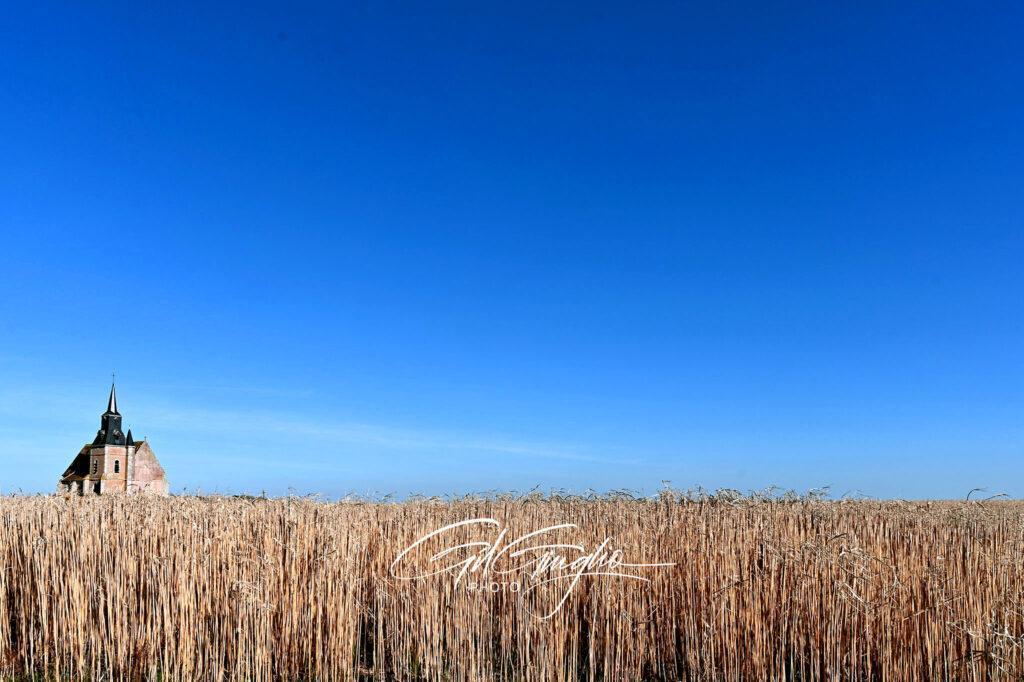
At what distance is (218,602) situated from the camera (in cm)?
492

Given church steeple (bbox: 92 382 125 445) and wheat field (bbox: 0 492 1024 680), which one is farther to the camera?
church steeple (bbox: 92 382 125 445)

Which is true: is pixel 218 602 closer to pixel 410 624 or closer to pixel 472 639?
pixel 410 624

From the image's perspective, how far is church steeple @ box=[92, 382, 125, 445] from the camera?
50.1m

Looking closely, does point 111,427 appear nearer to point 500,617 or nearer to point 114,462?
point 114,462

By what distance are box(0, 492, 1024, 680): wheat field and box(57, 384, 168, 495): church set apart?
46716mm

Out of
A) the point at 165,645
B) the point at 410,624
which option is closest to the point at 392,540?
the point at 410,624

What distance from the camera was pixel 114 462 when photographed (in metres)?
49.2

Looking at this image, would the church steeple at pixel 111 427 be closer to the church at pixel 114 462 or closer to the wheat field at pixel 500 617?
the church at pixel 114 462

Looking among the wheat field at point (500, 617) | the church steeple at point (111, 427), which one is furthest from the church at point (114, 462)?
the wheat field at point (500, 617)

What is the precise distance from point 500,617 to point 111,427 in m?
53.2

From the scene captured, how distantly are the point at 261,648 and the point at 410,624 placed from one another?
0.90 m

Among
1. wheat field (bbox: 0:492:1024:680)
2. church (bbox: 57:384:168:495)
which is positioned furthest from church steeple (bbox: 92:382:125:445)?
wheat field (bbox: 0:492:1024:680)

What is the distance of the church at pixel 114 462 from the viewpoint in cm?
4834

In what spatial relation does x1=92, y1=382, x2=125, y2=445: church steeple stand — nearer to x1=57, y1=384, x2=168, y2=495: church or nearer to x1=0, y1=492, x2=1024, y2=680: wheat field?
x1=57, y1=384, x2=168, y2=495: church
